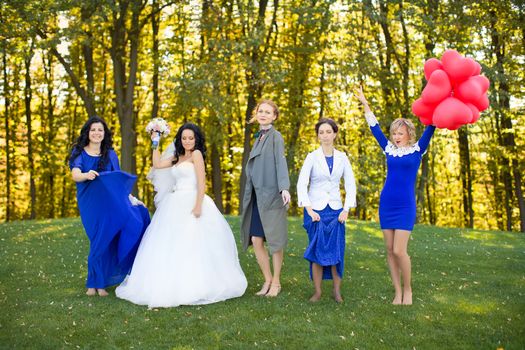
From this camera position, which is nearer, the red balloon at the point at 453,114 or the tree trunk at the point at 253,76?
the red balloon at the point at 453,114

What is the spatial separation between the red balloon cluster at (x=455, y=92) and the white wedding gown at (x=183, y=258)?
3092 millimetres

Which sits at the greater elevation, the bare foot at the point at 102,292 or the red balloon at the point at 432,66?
the red balloon at the point at 432,66

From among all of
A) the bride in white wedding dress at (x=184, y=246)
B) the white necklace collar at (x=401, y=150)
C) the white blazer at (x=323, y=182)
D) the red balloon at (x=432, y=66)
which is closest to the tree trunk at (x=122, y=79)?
the bride in white wedding dress at (x=184, y=246)

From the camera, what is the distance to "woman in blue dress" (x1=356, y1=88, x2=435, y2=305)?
649cm

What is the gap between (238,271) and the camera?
726 cm

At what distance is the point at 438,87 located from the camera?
246 inches

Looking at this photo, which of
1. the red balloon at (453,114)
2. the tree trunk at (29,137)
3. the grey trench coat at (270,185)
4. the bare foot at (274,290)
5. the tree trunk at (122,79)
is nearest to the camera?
the red balloon at (453,114)

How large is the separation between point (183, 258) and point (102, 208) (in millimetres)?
1408

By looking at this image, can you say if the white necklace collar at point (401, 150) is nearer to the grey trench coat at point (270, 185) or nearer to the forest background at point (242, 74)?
the grey trench coat at point (270, 185)

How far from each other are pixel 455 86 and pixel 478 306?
2.70 metres

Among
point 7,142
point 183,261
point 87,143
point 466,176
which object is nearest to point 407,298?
point 183,261

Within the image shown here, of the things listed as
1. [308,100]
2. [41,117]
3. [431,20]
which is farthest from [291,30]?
[41,117]

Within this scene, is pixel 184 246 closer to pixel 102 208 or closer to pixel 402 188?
pixel 102 208

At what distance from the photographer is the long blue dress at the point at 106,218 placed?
7.28 metres
